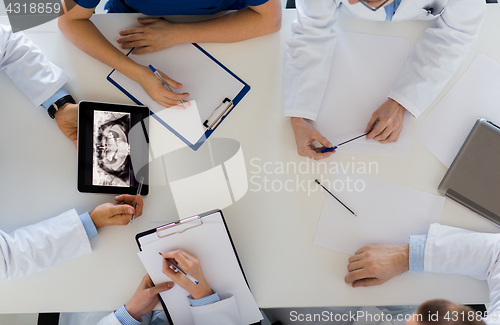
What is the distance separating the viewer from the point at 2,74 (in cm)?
109

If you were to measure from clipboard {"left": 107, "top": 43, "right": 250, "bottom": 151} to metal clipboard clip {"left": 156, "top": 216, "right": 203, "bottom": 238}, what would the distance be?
216 mm

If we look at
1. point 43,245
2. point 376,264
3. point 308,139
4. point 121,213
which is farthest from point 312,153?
point 43,245

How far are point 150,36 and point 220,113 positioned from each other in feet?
1.04

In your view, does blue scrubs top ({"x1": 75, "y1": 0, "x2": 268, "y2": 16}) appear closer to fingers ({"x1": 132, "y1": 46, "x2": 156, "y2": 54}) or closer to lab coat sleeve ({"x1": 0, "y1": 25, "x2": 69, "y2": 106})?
fingers ({"x1": 132, "y1": 46, "x2": 156, "y2": 54})

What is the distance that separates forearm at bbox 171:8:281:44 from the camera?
1077 millimetres

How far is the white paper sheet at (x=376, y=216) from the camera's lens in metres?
1.01

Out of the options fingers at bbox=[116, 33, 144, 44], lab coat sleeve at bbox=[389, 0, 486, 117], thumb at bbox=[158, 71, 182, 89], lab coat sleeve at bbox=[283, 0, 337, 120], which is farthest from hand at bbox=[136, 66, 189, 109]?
lab coat sleeve at bbox=[389, 0, 486, 117]

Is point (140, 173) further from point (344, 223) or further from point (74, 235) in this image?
point (344, 223)

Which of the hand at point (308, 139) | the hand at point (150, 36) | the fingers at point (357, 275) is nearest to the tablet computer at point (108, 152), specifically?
the hand at point (150, 36)

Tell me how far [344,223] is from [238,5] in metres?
0.85

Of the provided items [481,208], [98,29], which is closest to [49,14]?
[98,29]

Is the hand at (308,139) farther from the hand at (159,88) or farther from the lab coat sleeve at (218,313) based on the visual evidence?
the lab coat sleeve at (218,313)

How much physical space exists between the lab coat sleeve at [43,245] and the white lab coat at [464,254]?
3.09ft

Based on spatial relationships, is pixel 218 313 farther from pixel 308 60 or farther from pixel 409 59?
pixel 409 59
